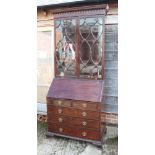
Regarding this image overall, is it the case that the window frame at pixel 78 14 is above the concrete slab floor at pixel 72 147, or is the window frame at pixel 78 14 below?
above

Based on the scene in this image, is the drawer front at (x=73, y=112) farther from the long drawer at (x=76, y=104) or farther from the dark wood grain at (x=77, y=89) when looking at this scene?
the dark wood grain at (x=77, y=89)

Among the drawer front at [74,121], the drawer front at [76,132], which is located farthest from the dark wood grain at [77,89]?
the drawer front at [76,132]

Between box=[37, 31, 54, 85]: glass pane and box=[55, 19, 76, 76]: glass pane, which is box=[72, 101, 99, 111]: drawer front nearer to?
box=[55, 19, 76, 76]: glass pane

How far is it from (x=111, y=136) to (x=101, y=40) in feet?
5.57

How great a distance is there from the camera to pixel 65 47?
3295mm

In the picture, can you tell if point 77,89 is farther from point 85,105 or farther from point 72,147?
point 72,147

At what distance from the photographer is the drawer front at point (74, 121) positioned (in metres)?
2.79

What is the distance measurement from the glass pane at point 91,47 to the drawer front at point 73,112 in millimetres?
618

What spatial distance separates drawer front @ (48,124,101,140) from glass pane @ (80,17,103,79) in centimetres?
90

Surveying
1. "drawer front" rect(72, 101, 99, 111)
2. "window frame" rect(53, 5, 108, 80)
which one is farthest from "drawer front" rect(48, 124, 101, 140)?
"window frame" rect(53, 5, 108, 80)

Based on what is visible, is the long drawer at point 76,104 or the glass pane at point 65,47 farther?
the glass pane at point 65,47
